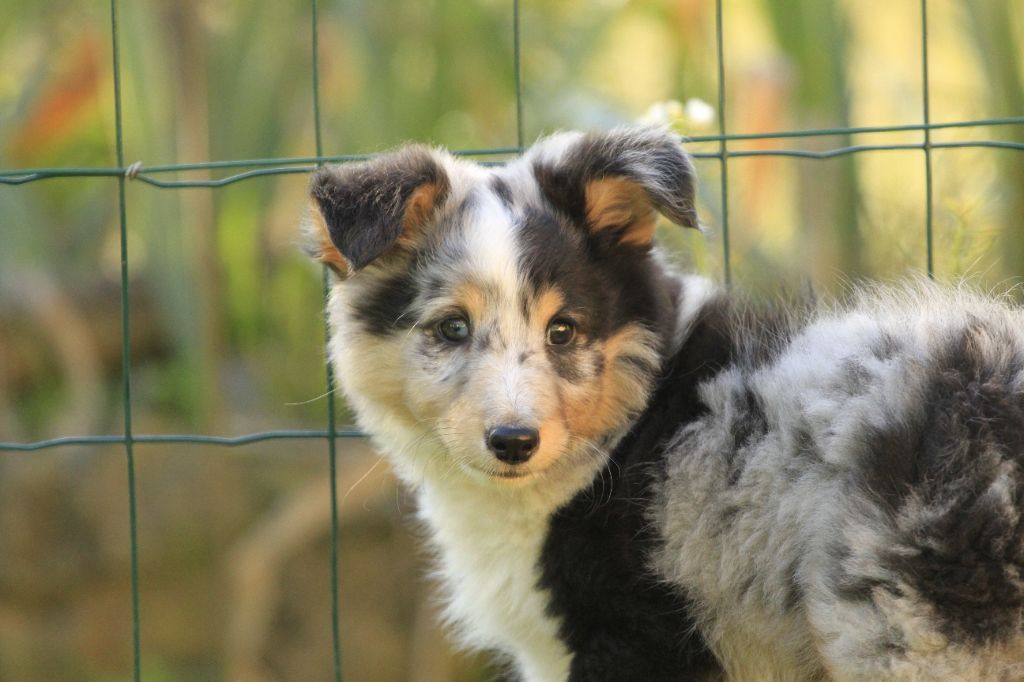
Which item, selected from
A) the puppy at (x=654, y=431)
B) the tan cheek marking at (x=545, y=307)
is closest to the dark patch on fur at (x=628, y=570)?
the puppy at (x=654, y=431)

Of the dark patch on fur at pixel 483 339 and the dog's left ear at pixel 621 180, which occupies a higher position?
the dog's left ear at pixel 621 180

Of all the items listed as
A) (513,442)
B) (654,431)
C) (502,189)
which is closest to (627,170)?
(502,189)

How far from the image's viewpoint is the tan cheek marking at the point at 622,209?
3.70 m

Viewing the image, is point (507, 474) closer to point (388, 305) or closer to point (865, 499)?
point (388, 305)

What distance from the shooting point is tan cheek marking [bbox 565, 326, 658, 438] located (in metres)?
3.61

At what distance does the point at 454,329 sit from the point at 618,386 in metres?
0.51

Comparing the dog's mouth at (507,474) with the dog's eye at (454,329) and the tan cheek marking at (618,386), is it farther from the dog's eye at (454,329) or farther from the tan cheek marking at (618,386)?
the dog's eye at (454,329)

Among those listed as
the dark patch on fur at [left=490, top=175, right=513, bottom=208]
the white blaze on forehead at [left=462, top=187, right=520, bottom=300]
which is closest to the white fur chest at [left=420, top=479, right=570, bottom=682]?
the white blaze on forehead at [left=462, top=187, right=520, bottom=300]

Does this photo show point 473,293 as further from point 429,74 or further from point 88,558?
point 88,558

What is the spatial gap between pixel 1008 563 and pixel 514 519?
136 cm

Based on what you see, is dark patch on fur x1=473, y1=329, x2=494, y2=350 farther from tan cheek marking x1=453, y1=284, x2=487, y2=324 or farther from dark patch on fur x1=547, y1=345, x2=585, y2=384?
dark patch on fur x1=547, y1=345, x2=585, y2=384

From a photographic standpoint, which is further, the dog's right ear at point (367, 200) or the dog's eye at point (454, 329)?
the dog's eye at point (454, 329)

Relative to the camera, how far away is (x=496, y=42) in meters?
7.53

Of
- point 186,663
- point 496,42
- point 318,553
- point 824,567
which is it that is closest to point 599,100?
point 496,42
